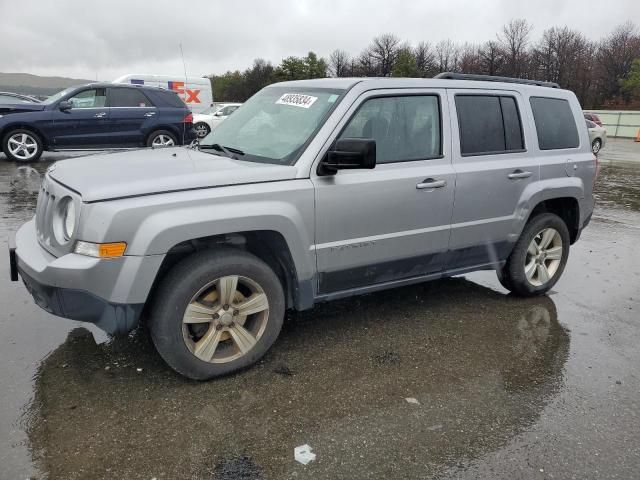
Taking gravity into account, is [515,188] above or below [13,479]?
above

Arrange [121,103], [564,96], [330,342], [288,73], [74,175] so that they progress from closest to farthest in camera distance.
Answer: [74,175], [330,342], [564,96], [121,103], [288,73]

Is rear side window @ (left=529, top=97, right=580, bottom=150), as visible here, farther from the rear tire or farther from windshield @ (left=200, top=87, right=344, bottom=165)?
the rear tire

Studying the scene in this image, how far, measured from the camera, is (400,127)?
3.83 m

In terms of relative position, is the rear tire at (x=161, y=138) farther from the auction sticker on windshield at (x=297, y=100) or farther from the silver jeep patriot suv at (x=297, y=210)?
the auction sticker on windshield at (x=297, y=100)

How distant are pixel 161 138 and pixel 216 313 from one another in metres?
10.3

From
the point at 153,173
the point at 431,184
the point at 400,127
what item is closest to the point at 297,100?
the point at 400,127

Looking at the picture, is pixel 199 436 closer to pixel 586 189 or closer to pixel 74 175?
pixel 74 175

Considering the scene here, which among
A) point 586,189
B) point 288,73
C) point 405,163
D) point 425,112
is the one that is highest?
point 288,73

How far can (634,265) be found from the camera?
6.04 metres

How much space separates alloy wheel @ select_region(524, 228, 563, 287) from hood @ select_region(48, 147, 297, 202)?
8.53 ft

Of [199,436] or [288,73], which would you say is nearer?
[199,436]

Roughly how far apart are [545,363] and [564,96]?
2.59 m

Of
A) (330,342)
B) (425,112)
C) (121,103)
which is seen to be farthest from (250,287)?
(121,103)

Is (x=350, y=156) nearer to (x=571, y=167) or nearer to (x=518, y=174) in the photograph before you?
(x=518, y=174)
